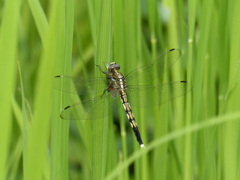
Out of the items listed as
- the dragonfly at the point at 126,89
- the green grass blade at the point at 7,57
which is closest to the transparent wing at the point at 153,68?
the dragonfly at the point at 126,89

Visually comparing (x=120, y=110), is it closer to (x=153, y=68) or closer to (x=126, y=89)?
(x=153, y=68)

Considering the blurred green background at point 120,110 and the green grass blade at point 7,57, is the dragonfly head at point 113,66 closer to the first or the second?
the blurred green background at point 120,110

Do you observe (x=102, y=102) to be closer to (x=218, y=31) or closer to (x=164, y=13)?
(x=218, y=31)

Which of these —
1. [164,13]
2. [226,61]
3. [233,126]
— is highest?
[164,13]

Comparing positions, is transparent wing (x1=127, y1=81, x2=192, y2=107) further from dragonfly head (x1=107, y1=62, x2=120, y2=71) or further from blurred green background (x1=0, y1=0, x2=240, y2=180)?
dragonfly head (x1=107, y1=62, x2=120, y2=71)

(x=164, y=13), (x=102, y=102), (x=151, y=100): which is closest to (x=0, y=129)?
(x=102, y=102)

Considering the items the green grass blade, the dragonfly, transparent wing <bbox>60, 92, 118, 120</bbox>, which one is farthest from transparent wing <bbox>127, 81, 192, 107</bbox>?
the green grass blade

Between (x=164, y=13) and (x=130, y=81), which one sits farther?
(x=164, y=13)
